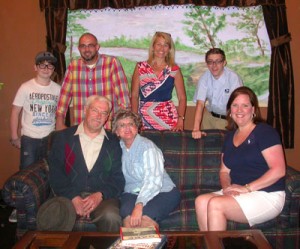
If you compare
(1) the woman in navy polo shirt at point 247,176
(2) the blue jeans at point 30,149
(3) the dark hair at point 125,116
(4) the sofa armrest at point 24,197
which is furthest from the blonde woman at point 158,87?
(4) the sofa armrest at point 24,197

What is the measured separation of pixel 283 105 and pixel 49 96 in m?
2.45

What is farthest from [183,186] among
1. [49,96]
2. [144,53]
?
[144,53]

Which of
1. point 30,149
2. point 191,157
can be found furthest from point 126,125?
point 30,149

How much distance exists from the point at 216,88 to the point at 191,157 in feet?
2.16

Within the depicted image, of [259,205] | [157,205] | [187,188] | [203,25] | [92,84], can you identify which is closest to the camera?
[259,205]

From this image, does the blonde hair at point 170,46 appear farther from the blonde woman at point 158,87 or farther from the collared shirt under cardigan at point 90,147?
the collared shirt under cardigan at point 90,147

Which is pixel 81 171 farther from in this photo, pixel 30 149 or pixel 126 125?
pixel 30 149

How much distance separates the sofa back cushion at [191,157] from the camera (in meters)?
3.14

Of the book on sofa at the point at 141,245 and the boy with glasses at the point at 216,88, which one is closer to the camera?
the book on sofa at the point at 141,245

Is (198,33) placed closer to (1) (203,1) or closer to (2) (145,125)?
(1) (203,1)

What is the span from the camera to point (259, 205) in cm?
241

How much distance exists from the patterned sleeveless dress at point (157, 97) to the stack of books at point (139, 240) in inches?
62.8

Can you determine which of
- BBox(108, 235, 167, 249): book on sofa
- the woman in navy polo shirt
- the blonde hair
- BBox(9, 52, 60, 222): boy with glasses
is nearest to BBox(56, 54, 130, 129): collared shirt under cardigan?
BBox(9, 52, 60, 222): boy with glasses

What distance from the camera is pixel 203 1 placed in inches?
160
